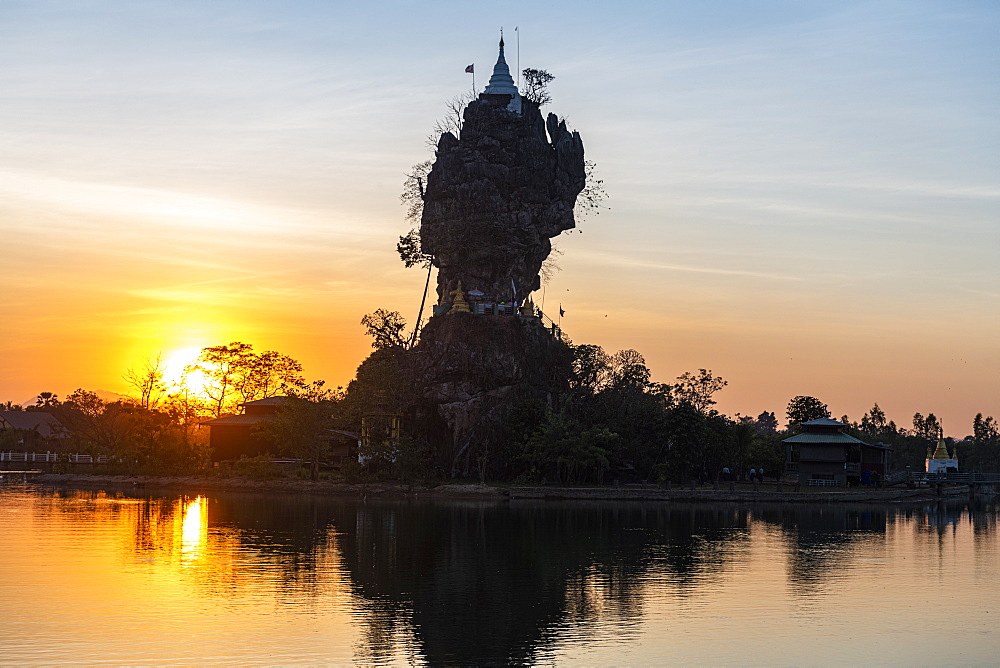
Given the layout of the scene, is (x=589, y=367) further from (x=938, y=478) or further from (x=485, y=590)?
(x=485, y=590)

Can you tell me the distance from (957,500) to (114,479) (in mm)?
70665

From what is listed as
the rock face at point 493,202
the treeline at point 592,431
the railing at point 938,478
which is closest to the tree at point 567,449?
the treeline at point 592,431

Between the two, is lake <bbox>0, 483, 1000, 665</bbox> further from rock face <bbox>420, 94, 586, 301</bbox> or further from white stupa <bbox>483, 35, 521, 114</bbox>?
white stupa <bbox>483, 35, 521, 114</bbox>

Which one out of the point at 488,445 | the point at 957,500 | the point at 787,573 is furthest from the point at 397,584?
the point at 957,500

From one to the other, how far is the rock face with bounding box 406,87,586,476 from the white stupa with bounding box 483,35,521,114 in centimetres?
31

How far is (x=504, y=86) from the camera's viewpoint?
10412 cm

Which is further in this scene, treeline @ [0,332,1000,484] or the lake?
treeline @ [0,332,1000,484]

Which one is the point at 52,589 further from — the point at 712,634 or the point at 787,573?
the point at 787,573

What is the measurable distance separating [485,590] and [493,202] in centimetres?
6363

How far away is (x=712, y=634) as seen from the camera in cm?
3114

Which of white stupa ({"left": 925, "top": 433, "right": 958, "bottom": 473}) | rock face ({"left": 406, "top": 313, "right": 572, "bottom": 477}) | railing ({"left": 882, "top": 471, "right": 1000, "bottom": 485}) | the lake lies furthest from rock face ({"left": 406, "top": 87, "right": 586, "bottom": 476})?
white stupa ({"left": 925, "top": 433, "right": 958, "bottom": 473})

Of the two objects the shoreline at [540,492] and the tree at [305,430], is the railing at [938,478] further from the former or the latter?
the tree at [305,430]

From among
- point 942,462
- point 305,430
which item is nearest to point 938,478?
point 942,462

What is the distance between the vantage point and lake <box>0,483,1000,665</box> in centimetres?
2877
